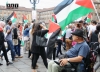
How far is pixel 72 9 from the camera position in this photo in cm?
614

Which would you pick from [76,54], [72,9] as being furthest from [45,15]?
[76,54]

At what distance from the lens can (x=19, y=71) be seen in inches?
299

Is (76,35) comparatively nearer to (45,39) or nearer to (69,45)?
(45,39)

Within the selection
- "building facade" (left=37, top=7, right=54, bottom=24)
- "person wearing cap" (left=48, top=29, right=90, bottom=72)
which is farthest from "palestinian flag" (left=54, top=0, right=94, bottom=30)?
"building facade" (left=37, top=7, right=54, bottom=24)

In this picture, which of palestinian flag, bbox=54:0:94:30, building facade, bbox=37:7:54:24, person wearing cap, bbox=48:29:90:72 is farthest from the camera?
building facade, bbox=37:7:54:24

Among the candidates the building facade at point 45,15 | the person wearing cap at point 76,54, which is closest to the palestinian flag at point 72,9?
the person wearing cap at point 76,54

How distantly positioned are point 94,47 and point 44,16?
368 ft

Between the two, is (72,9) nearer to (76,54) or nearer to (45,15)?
(76,54)

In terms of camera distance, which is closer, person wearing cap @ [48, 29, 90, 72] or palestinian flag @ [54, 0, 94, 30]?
person wearing cap @ [48, 29, 90, 72]

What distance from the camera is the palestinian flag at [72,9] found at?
6016 millimetres

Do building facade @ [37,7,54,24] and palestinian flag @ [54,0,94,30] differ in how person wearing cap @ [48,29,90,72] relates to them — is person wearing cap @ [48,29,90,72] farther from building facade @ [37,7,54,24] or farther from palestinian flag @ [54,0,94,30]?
building facade @ [37,7,54,24]

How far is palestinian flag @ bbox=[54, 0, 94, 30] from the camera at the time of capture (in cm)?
602

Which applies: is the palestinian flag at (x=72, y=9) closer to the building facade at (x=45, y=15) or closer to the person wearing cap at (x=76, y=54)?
the person wearing cap at (x=76, y=54)

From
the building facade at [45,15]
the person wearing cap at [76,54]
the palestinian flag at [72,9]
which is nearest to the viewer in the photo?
the person wearing cap at [76,54]
